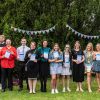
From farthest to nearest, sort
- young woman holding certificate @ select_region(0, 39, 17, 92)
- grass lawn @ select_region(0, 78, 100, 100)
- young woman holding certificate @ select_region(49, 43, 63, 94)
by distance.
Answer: young woman holding certificate @ select_region(49, 43, 63, 94) < young woman holding certificate @ select_region(0, 39, 17, 92) < grass lawn @ select_region(0, 78, 100, 100)

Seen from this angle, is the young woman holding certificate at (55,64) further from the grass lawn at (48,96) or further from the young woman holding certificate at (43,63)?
the grass lawn at (48,96)

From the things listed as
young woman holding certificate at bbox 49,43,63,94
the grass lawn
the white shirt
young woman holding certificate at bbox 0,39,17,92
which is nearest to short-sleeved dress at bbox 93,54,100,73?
the grass lawn

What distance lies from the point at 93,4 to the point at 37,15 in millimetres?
2541

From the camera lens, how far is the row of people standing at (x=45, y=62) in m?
13.9

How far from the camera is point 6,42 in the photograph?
46.0 ft

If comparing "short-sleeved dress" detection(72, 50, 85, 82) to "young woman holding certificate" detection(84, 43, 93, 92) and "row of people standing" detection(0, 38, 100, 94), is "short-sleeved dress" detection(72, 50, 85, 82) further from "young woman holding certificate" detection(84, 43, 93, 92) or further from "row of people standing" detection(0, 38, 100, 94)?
"young woman holding certificate" detection(84, 43, 93, 92)

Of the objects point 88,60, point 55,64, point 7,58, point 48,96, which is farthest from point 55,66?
point 7,58

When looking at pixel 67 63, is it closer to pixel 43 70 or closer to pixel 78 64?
pixel 78 64

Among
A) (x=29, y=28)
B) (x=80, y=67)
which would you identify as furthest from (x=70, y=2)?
(x=80, y=67)

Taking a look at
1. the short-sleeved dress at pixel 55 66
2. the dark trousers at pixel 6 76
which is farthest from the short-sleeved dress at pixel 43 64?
the dark trousers at pixel 6 76

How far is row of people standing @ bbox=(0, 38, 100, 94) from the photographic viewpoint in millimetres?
13875

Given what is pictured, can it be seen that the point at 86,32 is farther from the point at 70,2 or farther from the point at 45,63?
the point at 45,63

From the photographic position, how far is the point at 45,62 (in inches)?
552

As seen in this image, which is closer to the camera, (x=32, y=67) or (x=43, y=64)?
(x=32, y=67)
